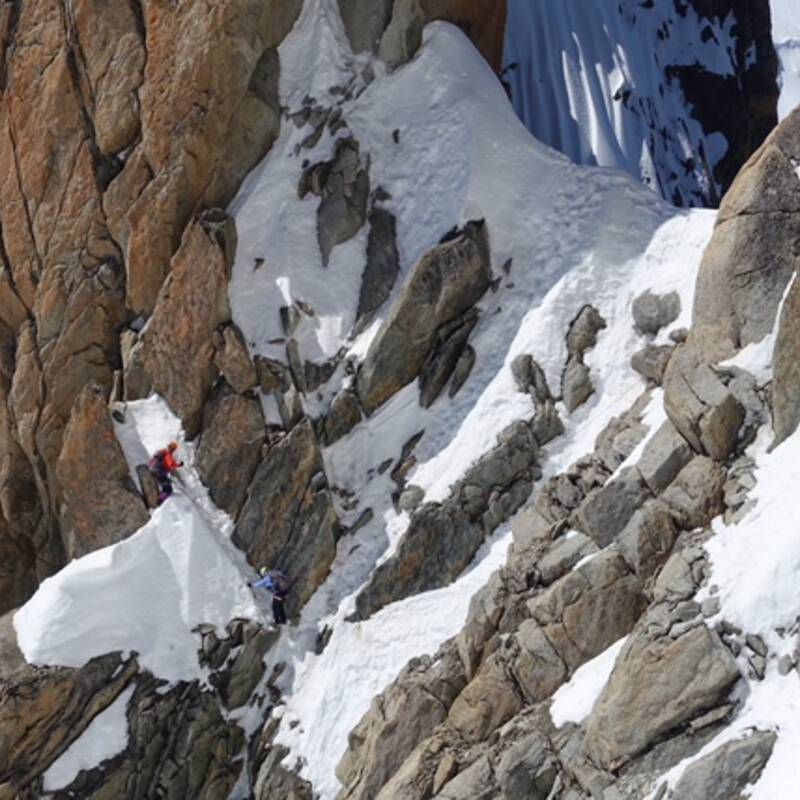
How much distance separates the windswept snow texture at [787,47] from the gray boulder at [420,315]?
55.3 ft

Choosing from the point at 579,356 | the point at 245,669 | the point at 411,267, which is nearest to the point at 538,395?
the point at 579,356

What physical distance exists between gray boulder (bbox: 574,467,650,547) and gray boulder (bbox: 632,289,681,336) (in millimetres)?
3591

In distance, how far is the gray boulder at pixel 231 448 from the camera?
75.4ft

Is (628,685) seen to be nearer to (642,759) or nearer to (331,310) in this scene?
(642,759)

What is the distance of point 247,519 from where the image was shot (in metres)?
22.8

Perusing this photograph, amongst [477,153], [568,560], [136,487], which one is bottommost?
[568,560]

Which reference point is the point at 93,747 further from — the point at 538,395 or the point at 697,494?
Answer: the point at 697,494

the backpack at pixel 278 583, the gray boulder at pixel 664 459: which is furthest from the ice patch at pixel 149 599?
the gray boulder at pixel 664 459

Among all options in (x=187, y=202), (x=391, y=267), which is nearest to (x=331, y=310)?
(x=391, y=267)

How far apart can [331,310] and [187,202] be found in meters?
3.99

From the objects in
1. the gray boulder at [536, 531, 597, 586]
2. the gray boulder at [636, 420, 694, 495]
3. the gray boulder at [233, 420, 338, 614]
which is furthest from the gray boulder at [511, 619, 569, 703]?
the gray boulder at [233, 420, 338, 614]

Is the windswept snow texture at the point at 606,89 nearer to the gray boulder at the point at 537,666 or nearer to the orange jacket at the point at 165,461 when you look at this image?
the orange jacket at the point at 165,461

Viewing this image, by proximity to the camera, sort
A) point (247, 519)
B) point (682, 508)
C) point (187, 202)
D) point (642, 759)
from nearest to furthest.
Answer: point (642, 759), point (682, 508), point (247, 519), point (187, 202)

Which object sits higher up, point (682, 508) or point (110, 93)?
point (110, 93)
